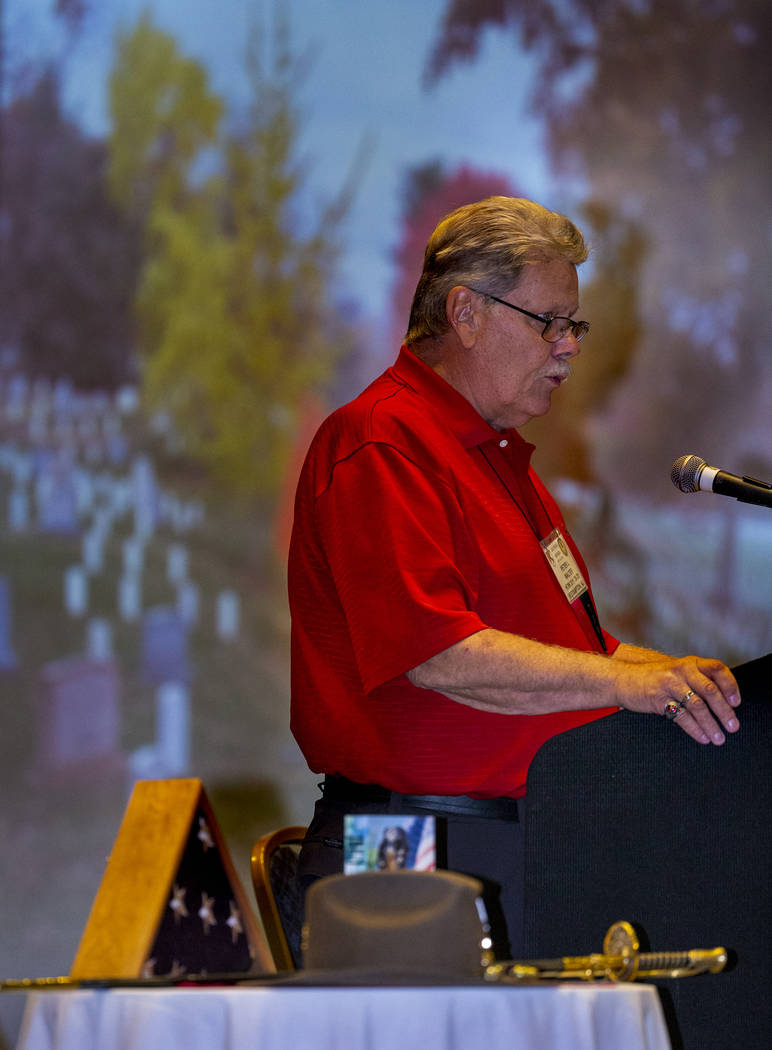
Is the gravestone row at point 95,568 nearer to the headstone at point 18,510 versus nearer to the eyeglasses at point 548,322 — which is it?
the headstone at point 18,510

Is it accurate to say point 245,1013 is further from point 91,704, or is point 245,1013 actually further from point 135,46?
point 135,46

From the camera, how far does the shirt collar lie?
6.03 ft

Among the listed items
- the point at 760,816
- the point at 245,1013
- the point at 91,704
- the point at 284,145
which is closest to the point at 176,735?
the point at 91,704

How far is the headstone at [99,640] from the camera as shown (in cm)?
391

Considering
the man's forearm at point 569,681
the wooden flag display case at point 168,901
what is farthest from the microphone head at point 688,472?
the wooden flag display case at point 168,901

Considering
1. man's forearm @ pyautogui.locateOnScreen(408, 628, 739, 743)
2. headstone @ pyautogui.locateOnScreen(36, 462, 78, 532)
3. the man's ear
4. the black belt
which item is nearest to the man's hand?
man's forearm @ pyautogui.locateOnScreen(408, 628, 739, 743)

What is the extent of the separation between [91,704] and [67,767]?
0.67 feet

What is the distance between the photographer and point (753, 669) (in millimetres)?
1441

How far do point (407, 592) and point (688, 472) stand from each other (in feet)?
1.26

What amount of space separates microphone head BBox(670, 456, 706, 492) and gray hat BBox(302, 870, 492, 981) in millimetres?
670

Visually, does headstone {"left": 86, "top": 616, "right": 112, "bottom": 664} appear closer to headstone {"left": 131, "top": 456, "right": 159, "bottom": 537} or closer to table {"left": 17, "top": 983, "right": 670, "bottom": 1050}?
headstone {"left": 131, "top": 456, "right": 159, "bottom": 537}

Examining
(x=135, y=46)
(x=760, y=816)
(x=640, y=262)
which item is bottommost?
(x=760, y=816)

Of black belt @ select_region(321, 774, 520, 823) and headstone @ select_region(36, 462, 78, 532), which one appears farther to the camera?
headstone @ select_region(36, 462, 78, 532)

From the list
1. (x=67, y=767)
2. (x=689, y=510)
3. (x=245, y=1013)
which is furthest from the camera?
(x=689, y=510)
